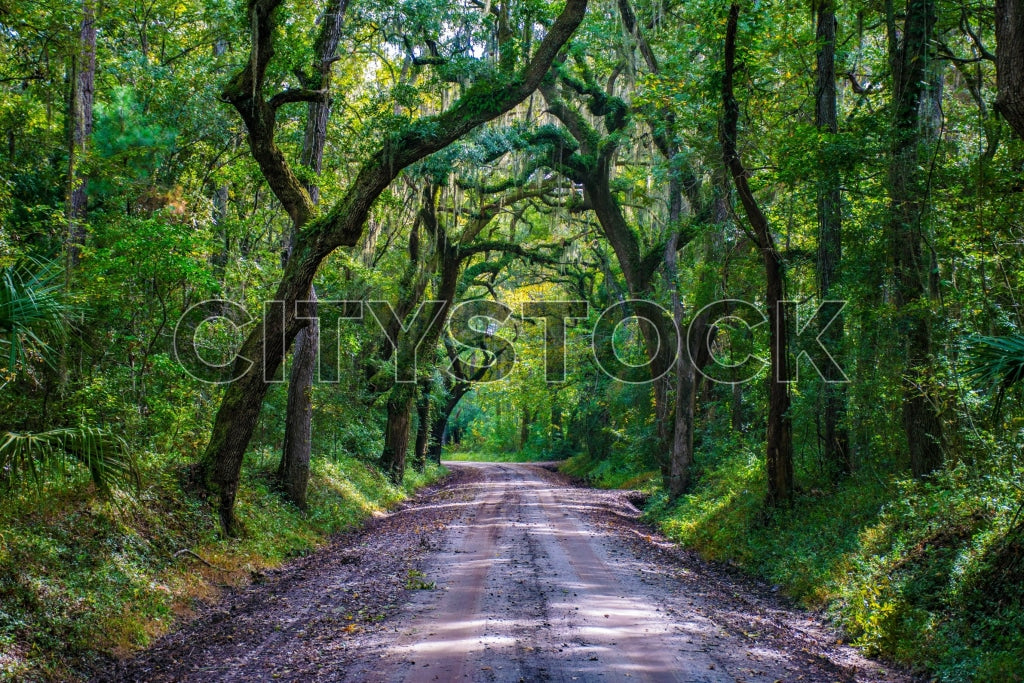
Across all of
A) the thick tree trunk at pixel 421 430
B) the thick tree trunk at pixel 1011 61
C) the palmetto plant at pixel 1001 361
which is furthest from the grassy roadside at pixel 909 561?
the thick tree trunk at pixel 421 430

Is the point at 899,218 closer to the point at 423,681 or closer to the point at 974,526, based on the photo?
the point at 974,526

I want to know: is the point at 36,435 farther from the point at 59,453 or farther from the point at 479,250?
the point at 479,250

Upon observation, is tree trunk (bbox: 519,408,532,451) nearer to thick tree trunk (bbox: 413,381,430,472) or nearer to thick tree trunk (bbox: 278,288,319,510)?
thick tree trunk (bbox: 413,381,430,472)

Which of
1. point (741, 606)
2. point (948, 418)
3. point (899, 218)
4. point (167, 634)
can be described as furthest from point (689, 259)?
point (167, 634)

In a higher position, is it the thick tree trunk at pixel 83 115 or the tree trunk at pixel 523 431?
the thick tree trunk at pixel 83 115

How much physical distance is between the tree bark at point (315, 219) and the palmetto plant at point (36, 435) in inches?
196

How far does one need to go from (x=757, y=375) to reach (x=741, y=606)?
31.1 feet

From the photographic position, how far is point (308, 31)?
52.3 feet

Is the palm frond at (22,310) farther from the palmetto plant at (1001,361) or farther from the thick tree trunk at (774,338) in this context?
the thick tree trunk at (774,338)

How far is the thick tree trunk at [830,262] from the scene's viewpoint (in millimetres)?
12789

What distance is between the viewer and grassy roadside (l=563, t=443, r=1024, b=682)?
242 inches

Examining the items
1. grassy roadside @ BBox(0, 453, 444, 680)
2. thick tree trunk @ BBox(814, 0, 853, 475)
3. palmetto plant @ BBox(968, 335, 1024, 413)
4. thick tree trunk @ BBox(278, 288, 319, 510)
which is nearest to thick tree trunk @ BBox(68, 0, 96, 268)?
thick tree trunk @ BBox(278, 288, 319, 510)

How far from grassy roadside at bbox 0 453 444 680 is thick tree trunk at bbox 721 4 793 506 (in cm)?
771

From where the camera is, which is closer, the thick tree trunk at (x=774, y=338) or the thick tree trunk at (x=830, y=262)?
the thick tree trunk at (x=774, y=338)
